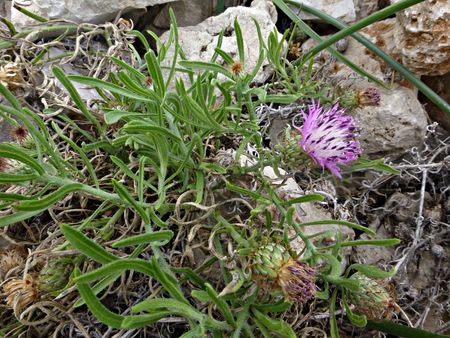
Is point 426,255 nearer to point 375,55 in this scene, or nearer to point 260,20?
point 375,55

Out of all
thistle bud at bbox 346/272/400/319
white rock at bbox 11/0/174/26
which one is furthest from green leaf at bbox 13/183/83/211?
white rock at bbox 11/0/174/26

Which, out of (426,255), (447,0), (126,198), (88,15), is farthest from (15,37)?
(426,255)

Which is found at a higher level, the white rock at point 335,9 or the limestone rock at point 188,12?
the white rock at point 335,9

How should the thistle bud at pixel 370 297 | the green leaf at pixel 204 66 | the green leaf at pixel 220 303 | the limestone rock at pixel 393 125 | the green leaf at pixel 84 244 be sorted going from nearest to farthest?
the green leaf at pixel 84 244 < the green leaf at pixel 220 303 < the thistle bud at pixel 370 297 < the green leaf at pixel 204 66 < the limestone rock at pixel 393 125

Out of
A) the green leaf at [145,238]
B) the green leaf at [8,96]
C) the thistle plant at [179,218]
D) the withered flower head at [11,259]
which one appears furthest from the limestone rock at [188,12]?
the green leaf at [145,238]

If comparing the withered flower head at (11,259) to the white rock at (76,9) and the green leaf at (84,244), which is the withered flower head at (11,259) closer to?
the green leaf at (84,244)

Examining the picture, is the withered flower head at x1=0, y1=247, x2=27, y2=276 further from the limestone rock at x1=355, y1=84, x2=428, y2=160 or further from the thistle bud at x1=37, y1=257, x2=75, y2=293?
the limestone rock at x1=355, y1=84, x2=428, y2=160

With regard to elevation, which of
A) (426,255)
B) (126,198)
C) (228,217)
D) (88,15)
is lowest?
(426,255)

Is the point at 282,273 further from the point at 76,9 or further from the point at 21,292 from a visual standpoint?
the point at 76,9
